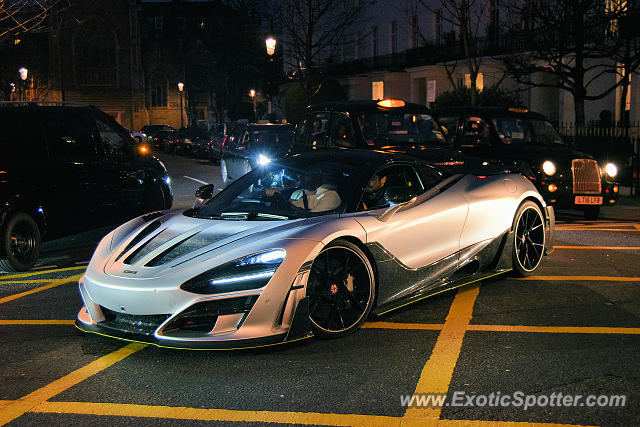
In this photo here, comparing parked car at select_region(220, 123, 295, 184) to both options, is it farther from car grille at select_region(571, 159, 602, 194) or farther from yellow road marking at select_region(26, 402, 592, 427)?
yellow road marking at select_region(26, 402, 592, 427)

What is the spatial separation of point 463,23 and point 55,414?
2305 centimetres

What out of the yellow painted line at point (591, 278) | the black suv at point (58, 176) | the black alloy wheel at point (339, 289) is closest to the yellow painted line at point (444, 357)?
the black alloy wheel at point (339, 289)

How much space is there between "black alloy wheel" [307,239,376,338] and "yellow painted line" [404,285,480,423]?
2.01 ft

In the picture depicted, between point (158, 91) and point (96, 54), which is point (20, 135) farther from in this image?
point (158, 91)

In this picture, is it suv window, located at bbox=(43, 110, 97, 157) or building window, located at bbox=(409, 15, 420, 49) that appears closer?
suv window, located at bbox=(43, 110, 97, 157)

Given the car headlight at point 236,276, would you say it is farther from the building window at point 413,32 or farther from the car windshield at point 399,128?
the building window at point 413,32

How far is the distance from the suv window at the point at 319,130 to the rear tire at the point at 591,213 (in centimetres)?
434

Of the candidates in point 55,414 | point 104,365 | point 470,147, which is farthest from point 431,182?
point 470,147

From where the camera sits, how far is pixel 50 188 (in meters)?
9.57

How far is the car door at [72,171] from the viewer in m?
9.70

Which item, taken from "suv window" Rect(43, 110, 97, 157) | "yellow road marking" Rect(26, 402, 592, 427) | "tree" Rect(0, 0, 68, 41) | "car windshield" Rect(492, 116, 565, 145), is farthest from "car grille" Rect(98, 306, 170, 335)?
"tree" Rect(0, 0, 68, 41)

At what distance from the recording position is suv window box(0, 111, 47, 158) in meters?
9.26

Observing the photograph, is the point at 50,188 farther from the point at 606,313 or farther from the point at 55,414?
the point at 606,313

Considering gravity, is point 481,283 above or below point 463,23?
below
